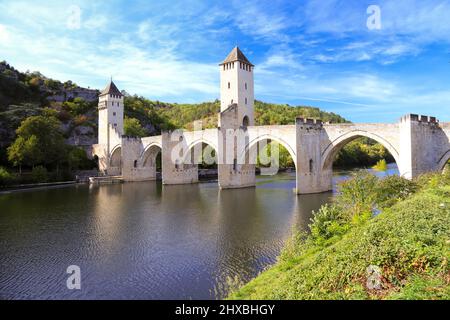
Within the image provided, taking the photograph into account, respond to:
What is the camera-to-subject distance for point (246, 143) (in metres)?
30.2

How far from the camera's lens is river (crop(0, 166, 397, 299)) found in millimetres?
9148

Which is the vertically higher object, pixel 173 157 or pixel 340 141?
pixel 340 141

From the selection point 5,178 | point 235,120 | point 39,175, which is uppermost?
point 235,120

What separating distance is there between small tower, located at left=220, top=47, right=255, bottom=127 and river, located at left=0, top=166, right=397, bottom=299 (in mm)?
10834

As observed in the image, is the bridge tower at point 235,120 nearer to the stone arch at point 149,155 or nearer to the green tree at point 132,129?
the stone arch at point 149,155

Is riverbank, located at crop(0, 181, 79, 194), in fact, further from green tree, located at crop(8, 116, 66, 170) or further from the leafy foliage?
the leafy foliage

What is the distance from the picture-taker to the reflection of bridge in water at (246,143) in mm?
21188

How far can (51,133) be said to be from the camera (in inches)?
1535

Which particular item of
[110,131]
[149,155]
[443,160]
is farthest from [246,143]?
Result: [110,131]

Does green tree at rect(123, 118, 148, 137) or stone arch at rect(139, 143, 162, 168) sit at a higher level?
green tree at rect(123, 118, 148, 137)

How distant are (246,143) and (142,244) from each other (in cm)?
1829

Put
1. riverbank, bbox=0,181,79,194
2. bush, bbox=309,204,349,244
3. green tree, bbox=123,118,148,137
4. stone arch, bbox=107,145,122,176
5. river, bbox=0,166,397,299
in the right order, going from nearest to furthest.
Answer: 1. river, bbox=0,166,397,299
2. bush, bbox=309,204,349,244
3. riverbank, bbox=0,181,79,194
4. stone arch, bbox=107,145,122,176
5. green tree, bbox=123,118,148,137

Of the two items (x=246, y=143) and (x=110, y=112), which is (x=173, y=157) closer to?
(x=246, y=143)

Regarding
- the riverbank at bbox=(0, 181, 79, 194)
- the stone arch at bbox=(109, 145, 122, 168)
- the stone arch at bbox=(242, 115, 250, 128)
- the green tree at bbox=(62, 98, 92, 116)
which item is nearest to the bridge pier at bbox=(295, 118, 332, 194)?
the stone arch at bbox=(242, 115, 250, 128)
